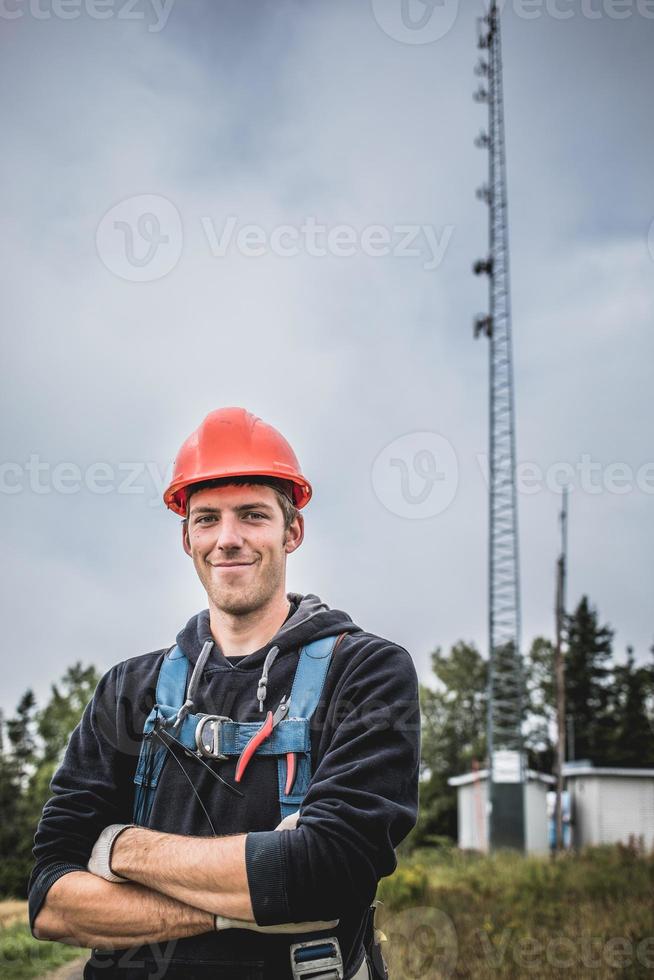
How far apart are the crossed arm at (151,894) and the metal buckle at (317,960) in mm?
198

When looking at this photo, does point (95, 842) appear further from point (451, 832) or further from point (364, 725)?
point (451, 832)

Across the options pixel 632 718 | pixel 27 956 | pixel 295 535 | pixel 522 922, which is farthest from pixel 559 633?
pixel 632 718

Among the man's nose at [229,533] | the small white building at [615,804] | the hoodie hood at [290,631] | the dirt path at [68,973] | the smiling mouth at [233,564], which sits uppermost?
the man's nose at [229,533]

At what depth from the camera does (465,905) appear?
603 inches

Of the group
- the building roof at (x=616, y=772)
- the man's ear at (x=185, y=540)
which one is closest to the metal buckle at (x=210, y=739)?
the man's ear at (x=185, y=540)

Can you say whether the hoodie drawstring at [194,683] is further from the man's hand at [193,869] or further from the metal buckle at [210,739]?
the man's hand at [193,869]

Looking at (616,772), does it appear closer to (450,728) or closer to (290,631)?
(450,728)

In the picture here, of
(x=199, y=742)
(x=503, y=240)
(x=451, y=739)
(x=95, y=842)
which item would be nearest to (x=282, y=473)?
(x=199, y=742)

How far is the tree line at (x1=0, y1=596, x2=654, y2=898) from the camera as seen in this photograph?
53906 mm

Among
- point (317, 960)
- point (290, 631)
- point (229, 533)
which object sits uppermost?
point (229, 533)

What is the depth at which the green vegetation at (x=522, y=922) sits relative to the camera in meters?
10.9

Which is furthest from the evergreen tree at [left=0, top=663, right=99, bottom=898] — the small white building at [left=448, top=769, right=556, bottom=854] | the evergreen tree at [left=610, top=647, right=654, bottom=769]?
the evergreen tree at [left=610, top=647, right=654, bottom=769]

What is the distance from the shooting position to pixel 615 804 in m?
37.8

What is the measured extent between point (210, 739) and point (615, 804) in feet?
129
